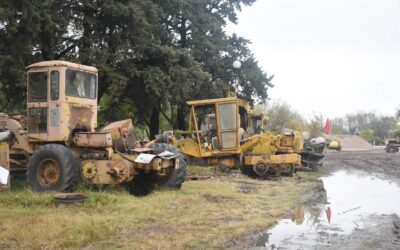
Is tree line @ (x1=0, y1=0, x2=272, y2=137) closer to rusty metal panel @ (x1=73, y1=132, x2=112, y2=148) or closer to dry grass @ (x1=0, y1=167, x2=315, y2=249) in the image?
rusty metal panel @ (x1=73, y1=132, x2=112, y2=148)

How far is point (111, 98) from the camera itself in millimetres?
29938

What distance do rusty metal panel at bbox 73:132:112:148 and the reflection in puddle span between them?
15.2 ft

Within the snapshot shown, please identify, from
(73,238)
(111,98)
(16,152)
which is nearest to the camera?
(73,238)

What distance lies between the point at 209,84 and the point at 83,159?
1890 centimetres

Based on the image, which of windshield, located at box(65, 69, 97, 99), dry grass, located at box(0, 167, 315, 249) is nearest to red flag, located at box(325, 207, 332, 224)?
dry grass, located at box(0, 167, 315, 249)

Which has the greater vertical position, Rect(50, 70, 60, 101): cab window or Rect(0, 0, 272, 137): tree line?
Rect(0, 0, 272, 137): tree line

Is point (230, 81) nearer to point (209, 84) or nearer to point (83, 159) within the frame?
point (209, 84)

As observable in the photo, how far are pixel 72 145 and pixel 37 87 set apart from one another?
5.36 feet

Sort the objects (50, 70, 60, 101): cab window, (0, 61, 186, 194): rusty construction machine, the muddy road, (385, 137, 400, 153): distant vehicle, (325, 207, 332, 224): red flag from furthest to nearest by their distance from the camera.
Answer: (385, 137, 400, 153): distant vehicle < (50, 70, 60, 101): cab window < (0, 61, 186, 194): rusty construction machine < (325, 207, 332, 224): red flag < the muddy road

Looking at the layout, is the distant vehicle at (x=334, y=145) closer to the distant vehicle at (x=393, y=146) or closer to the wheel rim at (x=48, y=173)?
the distant vehicle at (x=393, y=146)

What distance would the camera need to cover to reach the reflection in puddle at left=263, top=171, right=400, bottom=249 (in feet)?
29.1

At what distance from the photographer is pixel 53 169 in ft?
42.3

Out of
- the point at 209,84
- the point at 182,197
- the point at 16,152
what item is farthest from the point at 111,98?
the point at 182,197

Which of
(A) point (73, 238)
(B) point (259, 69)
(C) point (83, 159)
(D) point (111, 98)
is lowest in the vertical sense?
(A) point (73, 238)
